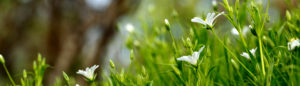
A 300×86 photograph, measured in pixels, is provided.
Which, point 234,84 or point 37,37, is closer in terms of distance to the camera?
point 234,84

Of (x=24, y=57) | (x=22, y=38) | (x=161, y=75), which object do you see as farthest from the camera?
(x=24, y=57)

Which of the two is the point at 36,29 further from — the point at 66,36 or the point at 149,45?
the point at 149,45

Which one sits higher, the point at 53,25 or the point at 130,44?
the point at 53,25

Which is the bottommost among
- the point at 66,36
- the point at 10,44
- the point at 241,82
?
the point at 241,82

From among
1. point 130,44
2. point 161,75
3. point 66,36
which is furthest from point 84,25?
point 161,75

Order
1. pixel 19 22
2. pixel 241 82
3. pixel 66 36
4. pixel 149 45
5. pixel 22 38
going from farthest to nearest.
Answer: pixel 22 38
pixel 19 22
pixel 66 36
pixel 149 45
pixel 241 82

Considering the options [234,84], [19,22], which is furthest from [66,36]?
[234,84]

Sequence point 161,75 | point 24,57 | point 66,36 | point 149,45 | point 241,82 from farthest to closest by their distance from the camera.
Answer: point 24,57 → point 66,36 → point 149,45 → point 161,75 → point 241,82

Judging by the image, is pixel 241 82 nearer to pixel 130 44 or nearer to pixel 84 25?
pixel 130 44

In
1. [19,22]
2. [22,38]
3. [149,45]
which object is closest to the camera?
[149,45]
